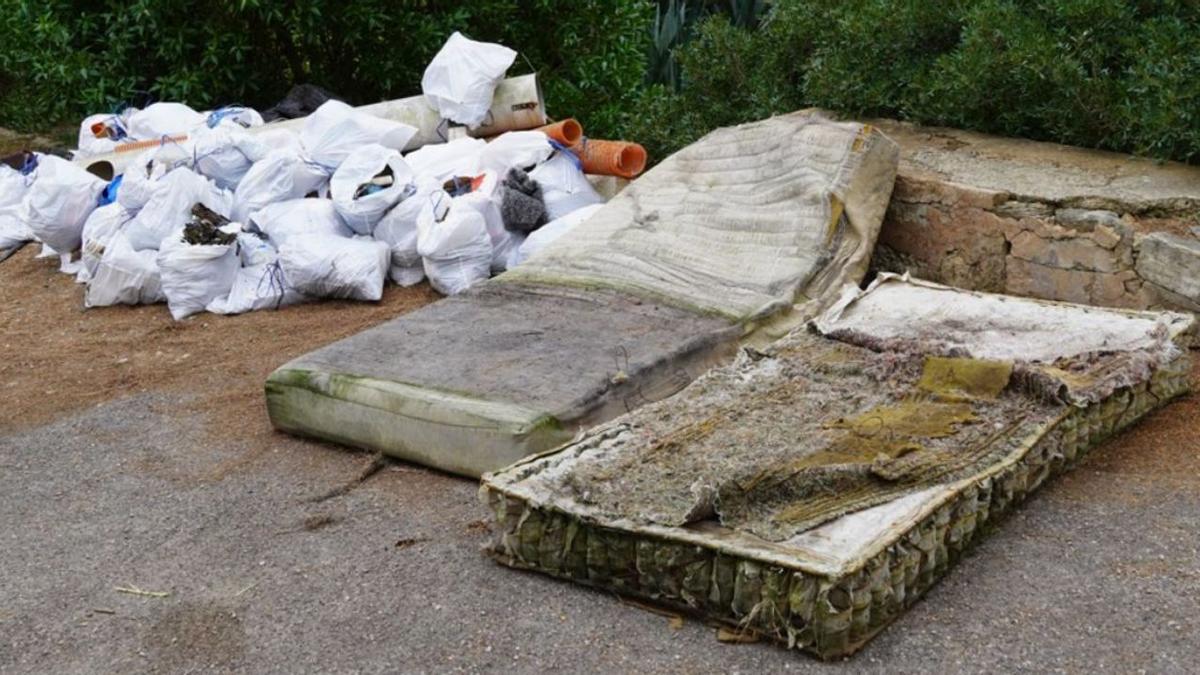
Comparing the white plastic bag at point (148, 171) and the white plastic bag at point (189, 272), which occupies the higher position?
the white plastic bag at point (148, 171)

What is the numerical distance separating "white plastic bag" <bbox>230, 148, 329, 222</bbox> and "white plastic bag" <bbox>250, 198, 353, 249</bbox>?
0.06 metres

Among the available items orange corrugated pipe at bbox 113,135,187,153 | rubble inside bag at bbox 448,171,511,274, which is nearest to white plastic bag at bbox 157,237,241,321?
rubble inside bag at bbox 448,171,511,274

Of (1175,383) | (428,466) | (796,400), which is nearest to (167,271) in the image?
(428,466)

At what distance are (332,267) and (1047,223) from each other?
256cm

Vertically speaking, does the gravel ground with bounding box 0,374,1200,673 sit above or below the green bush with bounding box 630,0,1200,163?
below

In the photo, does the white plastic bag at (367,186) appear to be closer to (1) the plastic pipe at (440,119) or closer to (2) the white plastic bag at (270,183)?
(2) the white plastic bag at (270,183)

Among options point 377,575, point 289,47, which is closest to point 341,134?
point 289,47

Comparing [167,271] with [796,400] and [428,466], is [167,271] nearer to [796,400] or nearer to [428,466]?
[428,466]

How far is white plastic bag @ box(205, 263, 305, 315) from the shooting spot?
5.68 metres

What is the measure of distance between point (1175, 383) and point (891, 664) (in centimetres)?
172

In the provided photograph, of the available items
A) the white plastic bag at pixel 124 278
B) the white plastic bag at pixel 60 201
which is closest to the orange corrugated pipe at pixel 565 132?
the white plastic bag at pixel 124 278

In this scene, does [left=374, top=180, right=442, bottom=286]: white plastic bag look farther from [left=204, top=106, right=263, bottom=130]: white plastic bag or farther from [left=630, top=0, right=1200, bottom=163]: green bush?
[left=630, top=0, right=1200, bottom=163]: green bush

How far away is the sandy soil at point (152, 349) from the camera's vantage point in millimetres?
4824

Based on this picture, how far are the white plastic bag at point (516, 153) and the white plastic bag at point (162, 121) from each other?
1.57 metres
